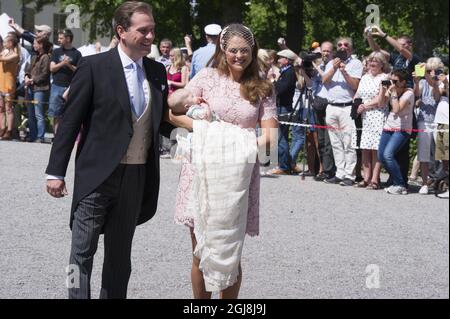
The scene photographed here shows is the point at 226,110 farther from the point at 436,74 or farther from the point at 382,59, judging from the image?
the point at 436,74

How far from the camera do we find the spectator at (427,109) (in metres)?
13.1

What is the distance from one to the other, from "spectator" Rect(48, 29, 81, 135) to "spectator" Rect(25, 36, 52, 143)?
47cm

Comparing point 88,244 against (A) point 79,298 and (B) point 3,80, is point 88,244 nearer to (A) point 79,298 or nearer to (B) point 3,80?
(A) point 79,298

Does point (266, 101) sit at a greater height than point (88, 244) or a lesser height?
greater

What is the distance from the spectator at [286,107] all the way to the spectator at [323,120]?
0.46m

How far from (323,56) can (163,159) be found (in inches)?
132

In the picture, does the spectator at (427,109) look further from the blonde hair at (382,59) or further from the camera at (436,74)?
the blonde hair at (382,59)

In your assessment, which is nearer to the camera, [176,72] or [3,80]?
[176,72]

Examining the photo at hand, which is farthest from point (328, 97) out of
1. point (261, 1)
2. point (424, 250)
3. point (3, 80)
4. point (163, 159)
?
point (261, 1)

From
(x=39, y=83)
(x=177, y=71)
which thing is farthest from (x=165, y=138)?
(x=39, y=83)

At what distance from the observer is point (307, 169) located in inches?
613

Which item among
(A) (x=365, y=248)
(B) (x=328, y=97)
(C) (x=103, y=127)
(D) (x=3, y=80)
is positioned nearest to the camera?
(C) (x=103, y=127)

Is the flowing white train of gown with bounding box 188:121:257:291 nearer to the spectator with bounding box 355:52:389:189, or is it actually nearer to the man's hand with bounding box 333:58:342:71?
the spectator with bounding box 355:52:389:189

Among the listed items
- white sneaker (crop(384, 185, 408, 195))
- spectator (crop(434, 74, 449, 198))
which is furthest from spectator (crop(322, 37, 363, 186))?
spectator (crop(434, 74, 449, 198))
